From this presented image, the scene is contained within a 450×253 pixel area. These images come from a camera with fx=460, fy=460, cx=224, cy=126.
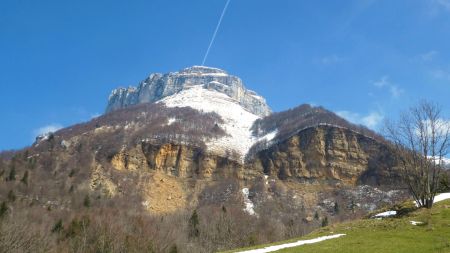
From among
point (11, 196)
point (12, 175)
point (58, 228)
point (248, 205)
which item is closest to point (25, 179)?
point (12, 175)

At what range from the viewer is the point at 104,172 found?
194m

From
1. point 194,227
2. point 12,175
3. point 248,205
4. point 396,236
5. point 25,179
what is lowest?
point 396,236

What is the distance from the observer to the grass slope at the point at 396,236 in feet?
83.0

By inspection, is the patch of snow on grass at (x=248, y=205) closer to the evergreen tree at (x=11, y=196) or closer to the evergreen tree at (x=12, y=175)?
the evergreen tree at (x=11, y=196)

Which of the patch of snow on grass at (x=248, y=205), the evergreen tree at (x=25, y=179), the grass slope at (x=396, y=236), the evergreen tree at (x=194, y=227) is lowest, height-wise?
the grass slope at (x=396, y=236)

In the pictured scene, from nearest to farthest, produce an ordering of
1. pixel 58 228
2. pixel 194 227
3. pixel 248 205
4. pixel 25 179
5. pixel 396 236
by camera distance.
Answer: pixel 396 236, pixel 58 228, pixel 194 227, pixel 25 179, pixel 248 205

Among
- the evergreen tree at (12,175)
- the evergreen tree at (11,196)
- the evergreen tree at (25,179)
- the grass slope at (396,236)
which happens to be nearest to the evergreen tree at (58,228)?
the evergreen tree at (11,196)

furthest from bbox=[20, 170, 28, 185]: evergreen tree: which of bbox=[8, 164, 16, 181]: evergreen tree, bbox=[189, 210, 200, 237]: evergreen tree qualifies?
bbox=[189, 210, 200, 237]: evergreen tree

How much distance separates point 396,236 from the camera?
2906 centimetres

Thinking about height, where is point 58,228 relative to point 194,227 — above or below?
above

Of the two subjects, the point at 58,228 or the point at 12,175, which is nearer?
the point at 58,228

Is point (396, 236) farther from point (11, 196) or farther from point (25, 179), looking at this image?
point (25, 179)

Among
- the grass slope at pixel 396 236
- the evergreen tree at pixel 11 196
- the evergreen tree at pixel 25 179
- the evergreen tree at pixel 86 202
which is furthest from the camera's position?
the evergreen tree at pixel 25 179

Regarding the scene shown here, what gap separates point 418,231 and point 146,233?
74.0 metres
